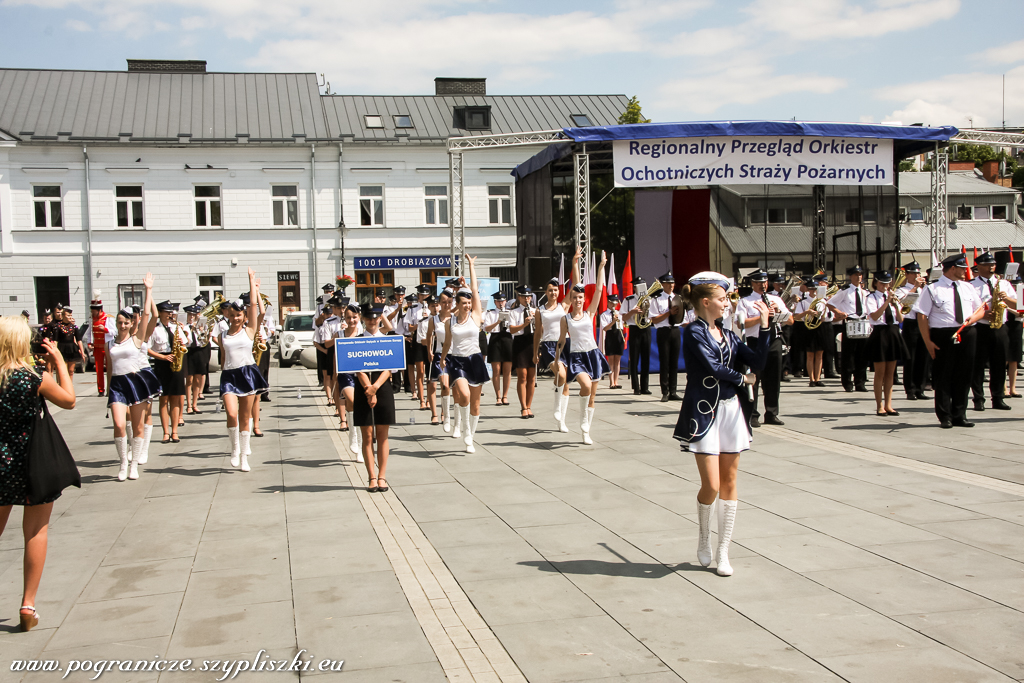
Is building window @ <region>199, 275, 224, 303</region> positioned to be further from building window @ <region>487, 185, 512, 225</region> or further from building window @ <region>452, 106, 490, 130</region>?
building window @ <region>452, 106, 490, 130</region>

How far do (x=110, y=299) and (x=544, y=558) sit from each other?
3296 cm

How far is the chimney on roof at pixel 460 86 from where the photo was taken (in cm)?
4231

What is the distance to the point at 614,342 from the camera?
56.6ft

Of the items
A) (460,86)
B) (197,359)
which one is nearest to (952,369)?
(197,359)

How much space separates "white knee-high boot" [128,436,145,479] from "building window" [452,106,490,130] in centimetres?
3148

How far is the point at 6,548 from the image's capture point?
673 centimetres

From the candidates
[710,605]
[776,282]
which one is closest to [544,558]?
[710,605]

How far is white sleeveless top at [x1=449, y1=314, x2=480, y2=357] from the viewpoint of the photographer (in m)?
10.4

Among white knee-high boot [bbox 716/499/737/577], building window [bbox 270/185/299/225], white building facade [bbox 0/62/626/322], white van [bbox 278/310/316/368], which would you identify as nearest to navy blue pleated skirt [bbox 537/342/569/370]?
white knee-high boot [bbox 716/499/737/577]

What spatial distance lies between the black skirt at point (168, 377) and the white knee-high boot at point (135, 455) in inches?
71.9

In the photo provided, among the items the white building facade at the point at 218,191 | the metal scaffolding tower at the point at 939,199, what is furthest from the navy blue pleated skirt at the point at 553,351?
the white building facade at the point at 218,191

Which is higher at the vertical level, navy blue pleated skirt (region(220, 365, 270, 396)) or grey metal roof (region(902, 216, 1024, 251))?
grey metal roof (region(902, 216, 1024, 251))

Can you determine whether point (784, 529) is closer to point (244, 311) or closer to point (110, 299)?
point (244, 311)

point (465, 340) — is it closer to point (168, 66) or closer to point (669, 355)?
point (669, 355)
